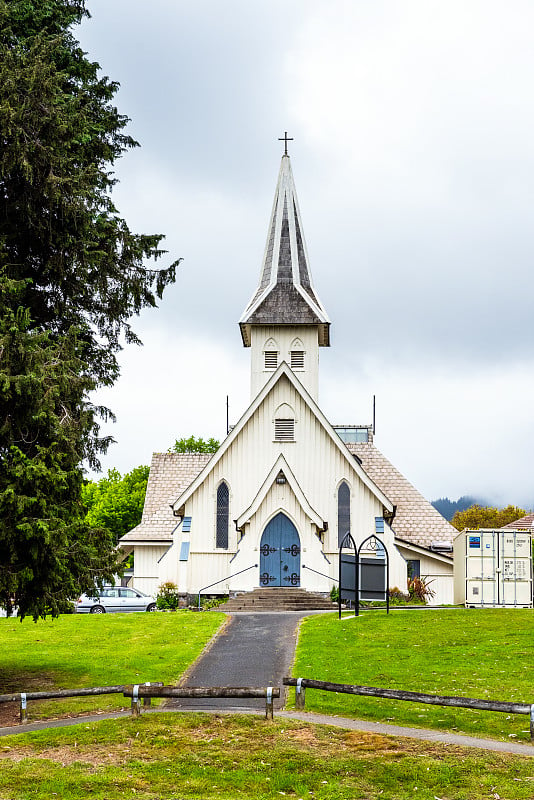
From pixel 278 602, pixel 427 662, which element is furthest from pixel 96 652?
pixel 278 602

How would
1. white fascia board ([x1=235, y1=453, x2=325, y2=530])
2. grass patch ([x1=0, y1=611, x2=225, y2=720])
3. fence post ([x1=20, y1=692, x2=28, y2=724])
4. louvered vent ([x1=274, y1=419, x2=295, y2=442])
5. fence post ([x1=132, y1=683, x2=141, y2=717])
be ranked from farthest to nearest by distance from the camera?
louvered vent ([x1=274, y1=419, x2=295, y2=442]) → white fascia board ([x1=235, y1=453, x2=325, y2=530]) → grass patch ([x1=0, y1=611, x2=225, y2=720]) → fence post ([x1=20, y1=692, x2=28, y2=724]) → fence post ([x1=132, y1=683, x2=141, y2=717])

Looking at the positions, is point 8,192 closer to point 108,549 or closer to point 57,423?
point 57,423

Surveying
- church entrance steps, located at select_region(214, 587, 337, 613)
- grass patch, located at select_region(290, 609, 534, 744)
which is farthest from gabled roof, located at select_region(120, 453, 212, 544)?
grass patch, located at select_region(290, 609, 534, 744)

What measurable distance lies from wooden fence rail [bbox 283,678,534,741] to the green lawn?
61 cm

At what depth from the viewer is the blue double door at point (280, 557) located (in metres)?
35.2

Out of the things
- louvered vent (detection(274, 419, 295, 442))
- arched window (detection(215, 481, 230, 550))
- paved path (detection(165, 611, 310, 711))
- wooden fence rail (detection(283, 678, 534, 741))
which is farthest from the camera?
louvered vent (detection(274, 419, 295, 442))

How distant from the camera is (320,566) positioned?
1358 inches

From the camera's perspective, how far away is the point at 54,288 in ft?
60.2

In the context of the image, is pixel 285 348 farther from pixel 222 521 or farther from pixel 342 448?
pixel 222 521

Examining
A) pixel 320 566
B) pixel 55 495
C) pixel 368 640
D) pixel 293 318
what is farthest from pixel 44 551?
pixel 293 318

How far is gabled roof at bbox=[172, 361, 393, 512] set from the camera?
36969 mm

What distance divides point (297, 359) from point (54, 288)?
81.3 feet

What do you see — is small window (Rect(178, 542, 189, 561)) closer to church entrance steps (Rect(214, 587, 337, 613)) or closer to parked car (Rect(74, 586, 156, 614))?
parked car (Rect(74, 586, 156, 614))

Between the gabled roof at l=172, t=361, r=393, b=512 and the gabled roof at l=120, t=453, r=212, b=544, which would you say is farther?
the gabled roof at l=120, t=453, r=212, b=544
